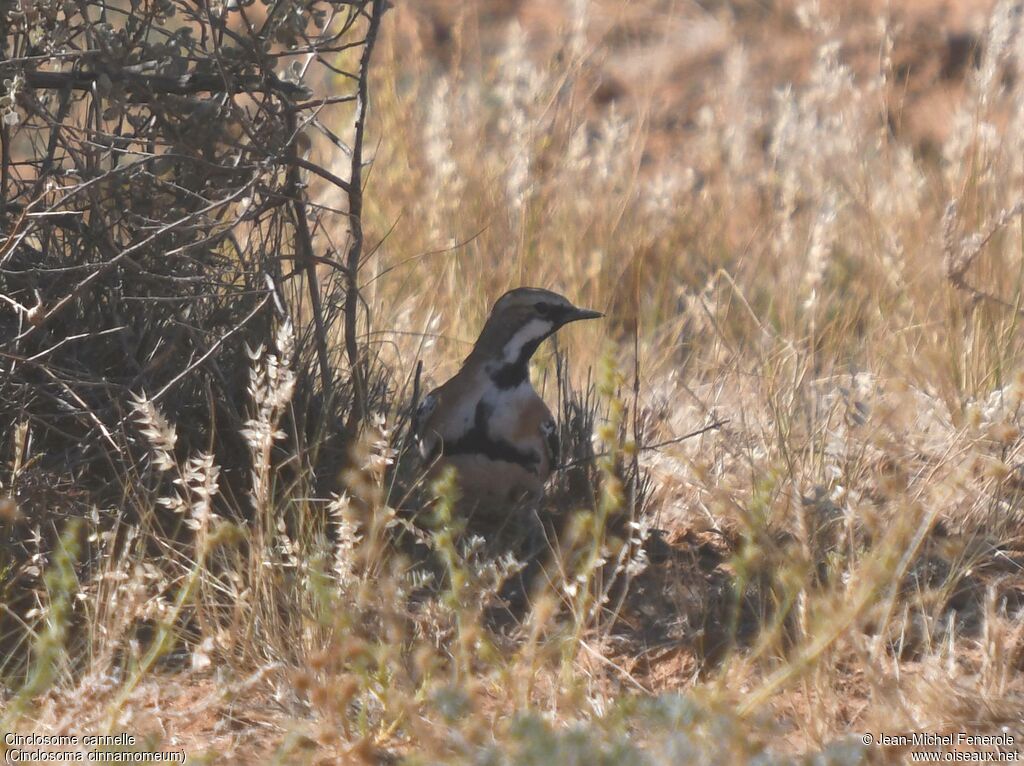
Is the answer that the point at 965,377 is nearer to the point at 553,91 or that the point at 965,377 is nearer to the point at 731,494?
the point at 731,494

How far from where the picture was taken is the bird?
162 inches

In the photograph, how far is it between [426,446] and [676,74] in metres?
6.47

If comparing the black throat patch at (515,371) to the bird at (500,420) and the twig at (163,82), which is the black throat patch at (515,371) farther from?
the twig at (163,82)

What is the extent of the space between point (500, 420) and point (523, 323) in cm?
35

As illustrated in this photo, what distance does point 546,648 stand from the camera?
3.09 meters

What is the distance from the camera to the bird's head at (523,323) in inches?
171

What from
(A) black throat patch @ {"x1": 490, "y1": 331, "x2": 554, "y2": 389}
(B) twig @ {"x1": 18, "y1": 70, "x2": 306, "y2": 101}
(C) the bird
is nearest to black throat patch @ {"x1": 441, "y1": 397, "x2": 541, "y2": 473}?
(C) the bird

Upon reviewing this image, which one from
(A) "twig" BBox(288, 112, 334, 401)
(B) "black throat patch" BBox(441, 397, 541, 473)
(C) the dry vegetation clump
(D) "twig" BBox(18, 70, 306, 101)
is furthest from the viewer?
(B) "black throat patch" BBox(441, 397, 541, 473)

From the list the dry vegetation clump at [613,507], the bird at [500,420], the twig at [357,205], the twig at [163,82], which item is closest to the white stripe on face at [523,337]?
the bird at [500,420]

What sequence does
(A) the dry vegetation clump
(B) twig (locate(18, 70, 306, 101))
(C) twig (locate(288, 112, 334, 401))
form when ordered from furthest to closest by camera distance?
1. (C) twig (locate(288, 112, 334, 401))
2. (B) twig (locate(18, 70, 306, 101))
3. (A) the dry vegetation clump

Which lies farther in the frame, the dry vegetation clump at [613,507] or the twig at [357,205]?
the twig at [357,205]

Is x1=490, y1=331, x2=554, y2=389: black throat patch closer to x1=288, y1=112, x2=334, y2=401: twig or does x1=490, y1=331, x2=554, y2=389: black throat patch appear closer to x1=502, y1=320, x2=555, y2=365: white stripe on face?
x1=502, y1=320, x2=555, y2=365: white stripe on face

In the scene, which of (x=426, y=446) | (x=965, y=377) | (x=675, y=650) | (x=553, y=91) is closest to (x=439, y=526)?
(x=426, y=446)

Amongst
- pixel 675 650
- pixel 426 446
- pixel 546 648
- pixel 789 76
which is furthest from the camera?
pixel 789 76
